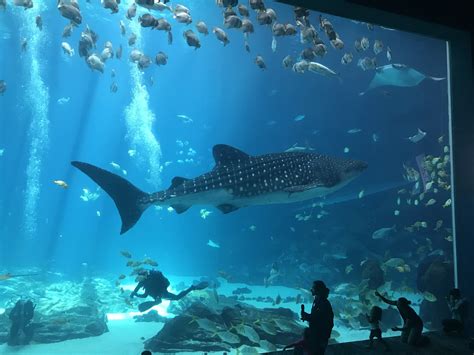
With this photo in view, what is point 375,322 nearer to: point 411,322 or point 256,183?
point 411,322

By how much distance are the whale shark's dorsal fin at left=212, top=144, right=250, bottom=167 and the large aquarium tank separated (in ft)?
0.06

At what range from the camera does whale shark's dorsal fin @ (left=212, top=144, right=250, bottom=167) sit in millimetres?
5953

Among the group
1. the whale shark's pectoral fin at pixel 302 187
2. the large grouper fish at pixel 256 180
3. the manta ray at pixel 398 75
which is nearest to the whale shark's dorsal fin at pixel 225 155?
the large grouper fish at pixel 256 180

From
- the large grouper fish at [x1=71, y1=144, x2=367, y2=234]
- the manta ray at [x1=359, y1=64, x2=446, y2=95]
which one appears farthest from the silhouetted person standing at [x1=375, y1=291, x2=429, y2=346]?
the manta ray at [x1=359, y1=64, x2=446, y2=95]

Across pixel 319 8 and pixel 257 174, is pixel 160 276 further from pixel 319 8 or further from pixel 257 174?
pixel 319 8

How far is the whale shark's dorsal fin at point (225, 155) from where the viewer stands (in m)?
5.95

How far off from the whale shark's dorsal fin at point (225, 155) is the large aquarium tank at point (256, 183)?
0.02 metres

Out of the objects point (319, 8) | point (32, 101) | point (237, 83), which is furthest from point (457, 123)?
point (32, 101)

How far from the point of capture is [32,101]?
46.1 meters

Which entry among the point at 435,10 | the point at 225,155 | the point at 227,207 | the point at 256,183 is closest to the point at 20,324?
the point at 227,207

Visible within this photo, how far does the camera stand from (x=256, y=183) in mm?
5887

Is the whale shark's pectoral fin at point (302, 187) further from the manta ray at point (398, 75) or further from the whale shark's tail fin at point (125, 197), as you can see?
the manta ray at point (398, 75)

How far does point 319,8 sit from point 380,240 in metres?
12.4

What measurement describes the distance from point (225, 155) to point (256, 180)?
2.03 feet
